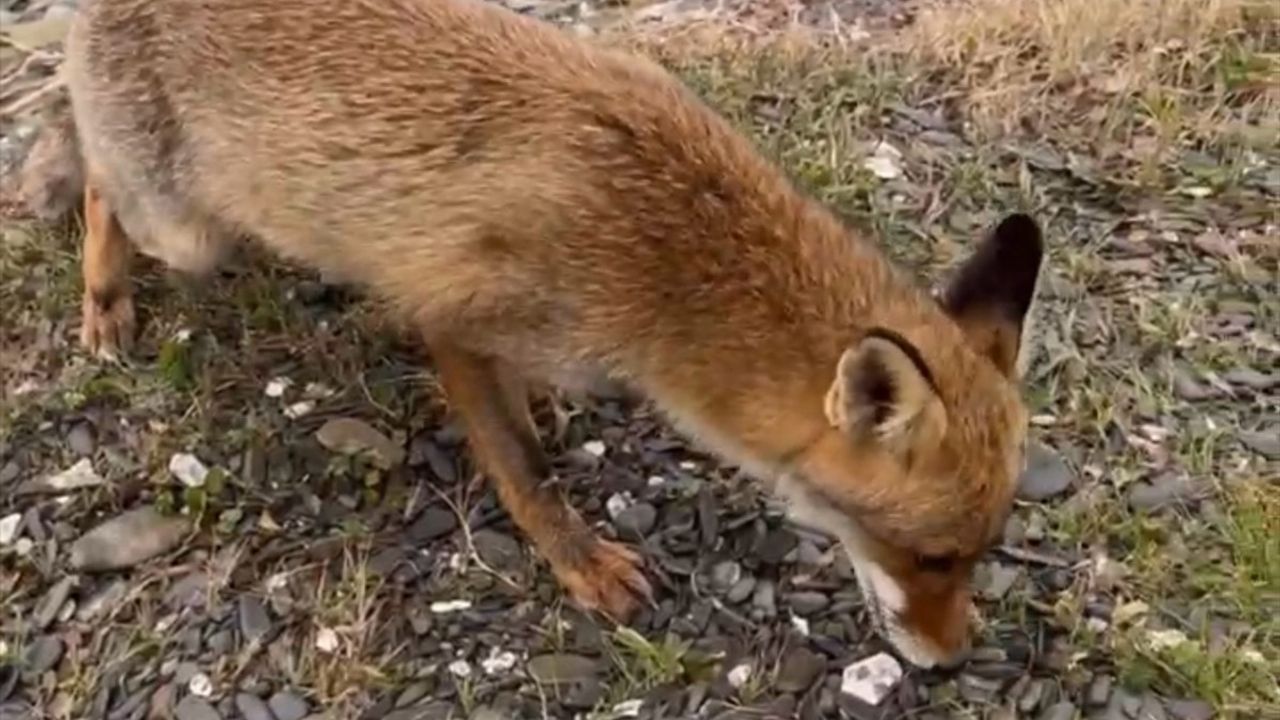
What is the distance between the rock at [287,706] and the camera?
13.5 feet

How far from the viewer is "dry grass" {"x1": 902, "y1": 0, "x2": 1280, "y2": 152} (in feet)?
19.1

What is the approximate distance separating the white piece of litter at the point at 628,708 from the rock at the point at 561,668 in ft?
0.39

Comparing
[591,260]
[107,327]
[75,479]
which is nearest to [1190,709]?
[591,260]

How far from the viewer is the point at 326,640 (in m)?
4.25

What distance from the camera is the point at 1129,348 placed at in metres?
4.93

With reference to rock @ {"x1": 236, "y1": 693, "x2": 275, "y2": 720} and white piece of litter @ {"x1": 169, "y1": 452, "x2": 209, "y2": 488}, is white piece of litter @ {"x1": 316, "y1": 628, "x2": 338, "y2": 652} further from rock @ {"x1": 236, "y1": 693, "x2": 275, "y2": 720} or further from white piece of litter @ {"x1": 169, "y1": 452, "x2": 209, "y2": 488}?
white piece of litter @ {"x1": 169, "y1": 452, "x2": 209, "y2": 488}

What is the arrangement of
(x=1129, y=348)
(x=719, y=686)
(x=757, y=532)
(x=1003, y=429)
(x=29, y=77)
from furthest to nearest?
(x=29, y=77), (x=1129, y=348), (x=757, y=532), (x=719, y=686), (x=1003, y=429)

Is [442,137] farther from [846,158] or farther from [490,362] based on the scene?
[846,158]

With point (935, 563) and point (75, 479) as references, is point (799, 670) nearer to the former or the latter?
point (935, 563)

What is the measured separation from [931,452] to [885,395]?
0.17 meters

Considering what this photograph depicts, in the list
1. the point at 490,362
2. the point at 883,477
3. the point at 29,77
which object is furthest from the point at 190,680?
the point at 29,77

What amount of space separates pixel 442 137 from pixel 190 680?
1.43 m

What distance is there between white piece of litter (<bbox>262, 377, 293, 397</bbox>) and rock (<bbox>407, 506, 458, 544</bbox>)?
0.64 meters

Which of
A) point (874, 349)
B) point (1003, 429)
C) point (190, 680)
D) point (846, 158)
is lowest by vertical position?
point (190, 680)
